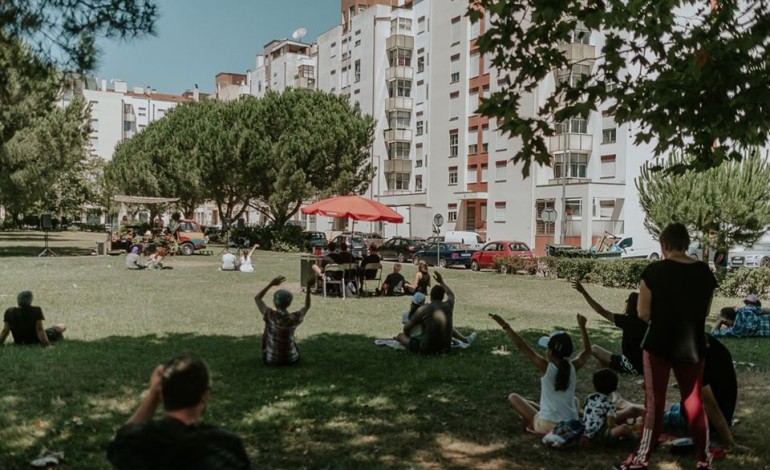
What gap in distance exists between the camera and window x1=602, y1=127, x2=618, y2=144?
142ft

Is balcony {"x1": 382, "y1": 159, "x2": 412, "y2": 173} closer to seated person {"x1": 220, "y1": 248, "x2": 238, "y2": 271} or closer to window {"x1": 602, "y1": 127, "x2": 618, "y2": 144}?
window {"x1": 602, "y1": 127, "x2": 618, "y2": 144}

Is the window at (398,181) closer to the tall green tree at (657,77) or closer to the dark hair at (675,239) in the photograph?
the tall green tree at (657,77)

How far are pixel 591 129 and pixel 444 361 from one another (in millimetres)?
39270

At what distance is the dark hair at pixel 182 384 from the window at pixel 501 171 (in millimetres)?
48298

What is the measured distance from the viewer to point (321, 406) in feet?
21.8

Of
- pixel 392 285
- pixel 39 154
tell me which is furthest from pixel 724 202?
pixel 39 154

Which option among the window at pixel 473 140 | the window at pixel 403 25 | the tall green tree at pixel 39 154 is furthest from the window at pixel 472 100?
the tall green tree at pixel 39 154

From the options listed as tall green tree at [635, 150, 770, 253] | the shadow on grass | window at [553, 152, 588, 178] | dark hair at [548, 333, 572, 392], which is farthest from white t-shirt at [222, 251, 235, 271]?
window at [553, 152, 588, 178]

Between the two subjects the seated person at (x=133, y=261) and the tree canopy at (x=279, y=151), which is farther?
the tree canopy at (x=279, y=151)

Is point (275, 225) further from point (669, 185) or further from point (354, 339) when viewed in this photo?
point (354, 339)

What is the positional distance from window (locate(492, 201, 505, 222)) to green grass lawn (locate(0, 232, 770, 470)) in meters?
35.6

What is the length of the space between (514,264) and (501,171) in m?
25.0

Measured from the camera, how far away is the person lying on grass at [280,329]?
8.16 metres

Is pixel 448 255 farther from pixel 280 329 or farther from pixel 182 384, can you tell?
pixel 182 384
